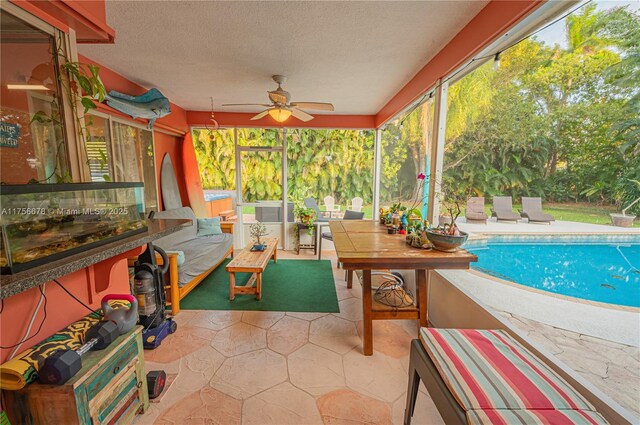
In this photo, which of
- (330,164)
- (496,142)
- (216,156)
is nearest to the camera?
(216,156)

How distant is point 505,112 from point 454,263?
635 cm

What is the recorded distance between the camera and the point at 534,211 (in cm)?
632

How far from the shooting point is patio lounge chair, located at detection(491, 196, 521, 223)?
21.1 feet

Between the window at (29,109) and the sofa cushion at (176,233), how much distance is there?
189 cm

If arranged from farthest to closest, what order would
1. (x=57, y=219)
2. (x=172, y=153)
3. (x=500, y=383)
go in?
1. (x=172, y=153)
2. (x=57, y=219)
3. (x=500, y=383)

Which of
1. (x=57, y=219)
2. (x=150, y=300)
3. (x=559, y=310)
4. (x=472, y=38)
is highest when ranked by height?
(x=472, y=38)

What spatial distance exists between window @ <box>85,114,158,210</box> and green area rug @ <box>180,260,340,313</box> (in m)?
1.51

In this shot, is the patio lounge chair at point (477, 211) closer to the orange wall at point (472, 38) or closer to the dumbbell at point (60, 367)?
the orange wall at point (472, 38)

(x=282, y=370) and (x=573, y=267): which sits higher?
(x=282, y=370)

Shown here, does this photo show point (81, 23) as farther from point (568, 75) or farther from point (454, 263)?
point (568, 75)

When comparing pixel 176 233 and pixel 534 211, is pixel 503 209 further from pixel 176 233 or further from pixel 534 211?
pixel 176 233

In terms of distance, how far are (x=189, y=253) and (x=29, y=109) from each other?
2.07 m

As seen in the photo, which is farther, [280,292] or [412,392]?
[280,292]

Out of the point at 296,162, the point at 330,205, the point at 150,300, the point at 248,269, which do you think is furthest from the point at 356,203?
the point at 150,300
